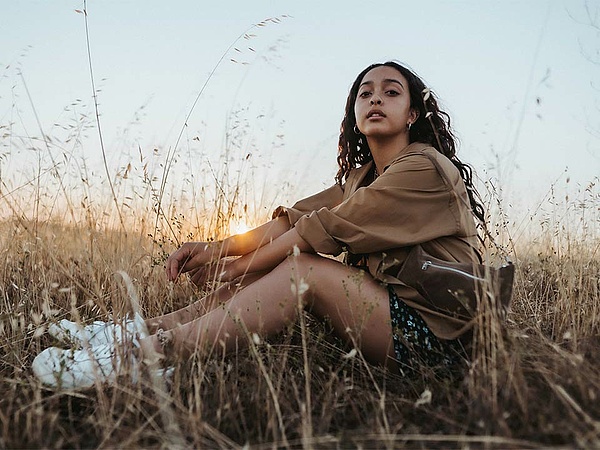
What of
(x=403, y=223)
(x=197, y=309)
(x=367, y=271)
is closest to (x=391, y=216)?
(x=403, y=223)

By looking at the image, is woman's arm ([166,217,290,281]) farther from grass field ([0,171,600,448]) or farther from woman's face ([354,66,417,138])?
woman's face ([354,66,417,138])

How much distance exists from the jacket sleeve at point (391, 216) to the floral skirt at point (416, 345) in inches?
9.1

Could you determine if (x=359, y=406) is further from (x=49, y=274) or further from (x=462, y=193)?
(x=49, y=274)

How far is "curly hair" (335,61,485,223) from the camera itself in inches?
104

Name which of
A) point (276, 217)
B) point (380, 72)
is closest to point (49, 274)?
point (276, 217)

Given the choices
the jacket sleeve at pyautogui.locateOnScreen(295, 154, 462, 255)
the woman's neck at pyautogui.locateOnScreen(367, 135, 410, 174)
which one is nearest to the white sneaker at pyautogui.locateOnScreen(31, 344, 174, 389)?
the jacket sleeve at pyautogui.locateOnScreen(295, 154, 462, 255)

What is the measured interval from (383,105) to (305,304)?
0.96m

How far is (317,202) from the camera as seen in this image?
279cm

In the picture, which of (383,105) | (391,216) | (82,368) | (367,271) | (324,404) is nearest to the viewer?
(324,404)

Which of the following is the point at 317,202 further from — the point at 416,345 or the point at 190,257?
the point at 416,345

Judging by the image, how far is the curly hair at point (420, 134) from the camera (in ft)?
8.69

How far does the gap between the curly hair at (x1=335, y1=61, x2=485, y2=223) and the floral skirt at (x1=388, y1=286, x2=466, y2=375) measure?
2.26 ft

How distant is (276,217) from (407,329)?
0.90 meters

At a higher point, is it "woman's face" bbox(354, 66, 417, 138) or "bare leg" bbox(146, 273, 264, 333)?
"woman's face" bbox(354, 66, 417, 138)
